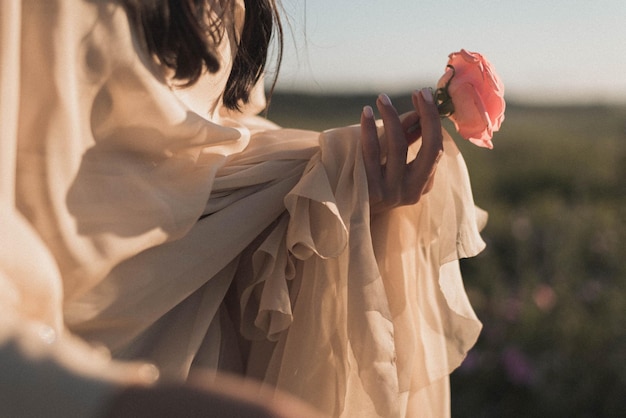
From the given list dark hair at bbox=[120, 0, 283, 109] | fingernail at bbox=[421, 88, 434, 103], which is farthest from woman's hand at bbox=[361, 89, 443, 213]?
dark hair at bbox=[120, 0, 283, 109]

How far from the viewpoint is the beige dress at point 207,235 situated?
1.00 metres

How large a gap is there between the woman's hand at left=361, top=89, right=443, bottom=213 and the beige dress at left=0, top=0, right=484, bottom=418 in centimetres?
3

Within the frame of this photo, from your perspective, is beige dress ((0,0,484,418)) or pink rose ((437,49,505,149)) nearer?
beige dress ((0,0,484,418))

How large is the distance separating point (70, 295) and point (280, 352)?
41 centimetres

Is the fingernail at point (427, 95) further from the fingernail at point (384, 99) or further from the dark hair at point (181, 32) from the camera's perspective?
the dark hair at point (181, 32)

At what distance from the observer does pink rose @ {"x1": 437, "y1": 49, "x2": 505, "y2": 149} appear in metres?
1.34

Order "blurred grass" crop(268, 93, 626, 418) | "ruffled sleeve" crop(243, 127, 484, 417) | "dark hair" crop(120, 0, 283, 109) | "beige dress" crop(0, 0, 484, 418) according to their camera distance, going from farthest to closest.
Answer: "blurred grass" crop(268, 93, 626, 418) → "ruffled sleeve" crop(243, 127, 484, 417) → "dark hair" crop(120, 0, 283, 109) → "beige dress" crop(0, 0, 484, 418)

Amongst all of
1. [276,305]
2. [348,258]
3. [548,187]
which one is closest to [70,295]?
[276,305]

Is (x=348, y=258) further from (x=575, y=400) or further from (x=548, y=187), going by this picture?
(x=548, y=187)

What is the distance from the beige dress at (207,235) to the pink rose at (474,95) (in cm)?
8

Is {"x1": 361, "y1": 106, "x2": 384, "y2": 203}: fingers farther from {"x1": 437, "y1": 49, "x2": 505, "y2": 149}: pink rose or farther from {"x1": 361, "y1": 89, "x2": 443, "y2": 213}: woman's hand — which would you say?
{"x1": 437, "y1": 49, "x2": 505, "y2": 149}: pink rose

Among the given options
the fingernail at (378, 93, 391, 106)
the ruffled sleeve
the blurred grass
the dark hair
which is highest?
the dark hair

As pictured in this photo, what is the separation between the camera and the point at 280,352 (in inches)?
52.4

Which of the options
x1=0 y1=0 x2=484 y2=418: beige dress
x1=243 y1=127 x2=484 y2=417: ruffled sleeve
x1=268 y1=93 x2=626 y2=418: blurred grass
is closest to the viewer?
A: x1=0 y1=0 x2=484 y2=418: beige dress
